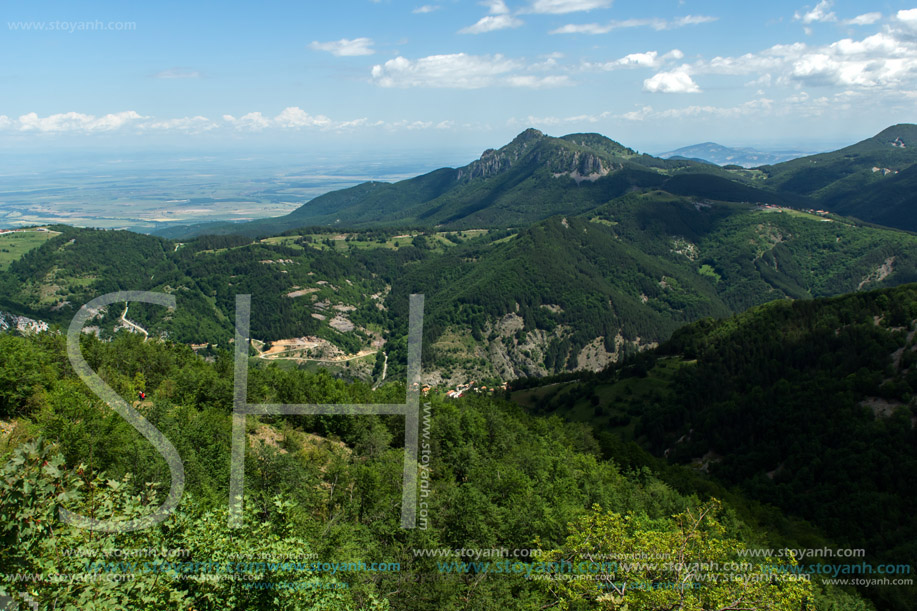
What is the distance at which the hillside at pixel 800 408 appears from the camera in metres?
73.2

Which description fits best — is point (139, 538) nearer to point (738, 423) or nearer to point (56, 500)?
point (56, 500)

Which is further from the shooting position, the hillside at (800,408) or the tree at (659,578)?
the hillside at (800,408)

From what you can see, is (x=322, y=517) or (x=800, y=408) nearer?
(x=322, y=517)

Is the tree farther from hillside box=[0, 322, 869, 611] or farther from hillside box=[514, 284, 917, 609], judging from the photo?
hillside box=[514, 284, 917, 609]

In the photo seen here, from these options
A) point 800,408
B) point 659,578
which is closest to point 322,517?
point 659,578

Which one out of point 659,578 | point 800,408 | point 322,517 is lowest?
point 800,408

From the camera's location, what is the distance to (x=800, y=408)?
9738 centimetres

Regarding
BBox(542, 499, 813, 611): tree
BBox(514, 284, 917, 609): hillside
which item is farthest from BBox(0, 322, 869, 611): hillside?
BBox(514, 284, 917, 609): hillside

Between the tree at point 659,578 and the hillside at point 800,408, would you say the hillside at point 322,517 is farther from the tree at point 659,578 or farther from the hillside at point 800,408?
the hillside at point 800,408

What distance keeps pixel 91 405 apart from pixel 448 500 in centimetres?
2510

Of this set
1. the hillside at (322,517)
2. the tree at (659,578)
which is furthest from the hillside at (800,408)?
the tree at (659,578)

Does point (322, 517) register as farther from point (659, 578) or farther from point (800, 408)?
point (800, 408)

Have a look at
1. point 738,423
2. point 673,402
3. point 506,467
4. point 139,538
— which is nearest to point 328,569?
point 139,538

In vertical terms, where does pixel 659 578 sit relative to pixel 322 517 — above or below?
above
